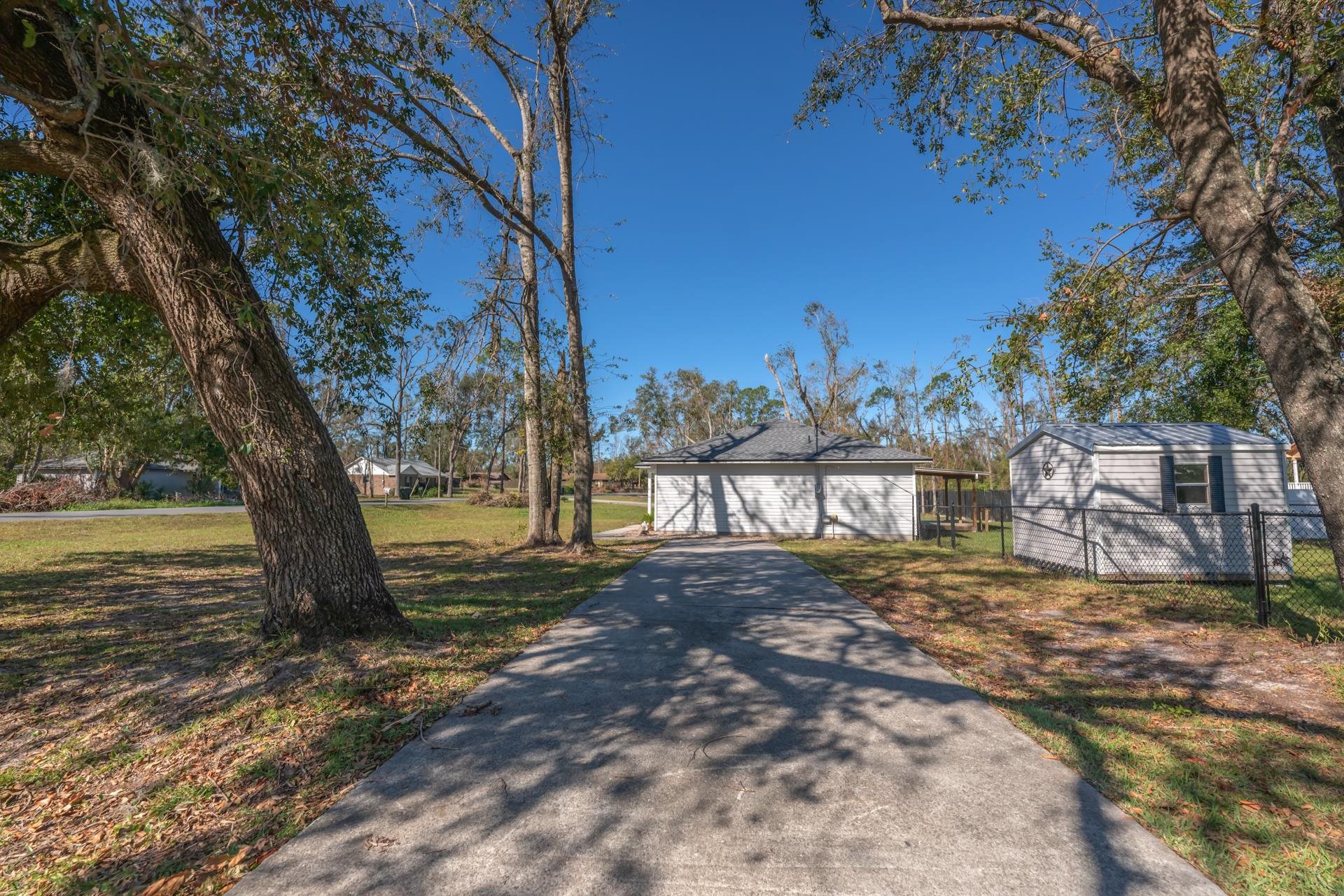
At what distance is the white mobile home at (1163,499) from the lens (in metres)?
10.1

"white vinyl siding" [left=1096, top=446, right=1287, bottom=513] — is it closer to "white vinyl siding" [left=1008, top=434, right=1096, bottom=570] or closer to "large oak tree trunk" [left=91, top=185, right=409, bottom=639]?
"white vinyl siding" [left=1008, top=434, right=1096, bottom=570]

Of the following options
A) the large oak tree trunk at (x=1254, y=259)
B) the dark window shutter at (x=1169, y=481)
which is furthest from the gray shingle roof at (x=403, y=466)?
the large oak tree trunk at (x=1254, y=259)

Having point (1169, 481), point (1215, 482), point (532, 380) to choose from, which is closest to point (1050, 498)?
point (1169, 481)

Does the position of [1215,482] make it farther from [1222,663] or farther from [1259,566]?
[1222,663]

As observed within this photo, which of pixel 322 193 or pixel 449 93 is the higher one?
pixel 449 93

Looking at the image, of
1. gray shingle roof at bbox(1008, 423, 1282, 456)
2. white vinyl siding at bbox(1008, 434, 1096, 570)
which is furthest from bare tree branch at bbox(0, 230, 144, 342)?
gray shingle roof at bbox(1008, 423, 1282, 456)

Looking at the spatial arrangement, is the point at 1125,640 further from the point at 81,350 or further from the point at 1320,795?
the point at 81,350

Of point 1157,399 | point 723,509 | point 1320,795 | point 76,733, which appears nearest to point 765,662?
point 1320,795

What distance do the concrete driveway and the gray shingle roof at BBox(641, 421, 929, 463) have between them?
1393 cm

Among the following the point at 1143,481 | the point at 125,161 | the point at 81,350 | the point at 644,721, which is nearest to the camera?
the point at 644,721

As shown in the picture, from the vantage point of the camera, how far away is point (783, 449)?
1933 centimetres

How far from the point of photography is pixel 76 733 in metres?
3.48

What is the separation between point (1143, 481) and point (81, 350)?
1624cm

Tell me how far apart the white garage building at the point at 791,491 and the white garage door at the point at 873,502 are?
0.07 ft
